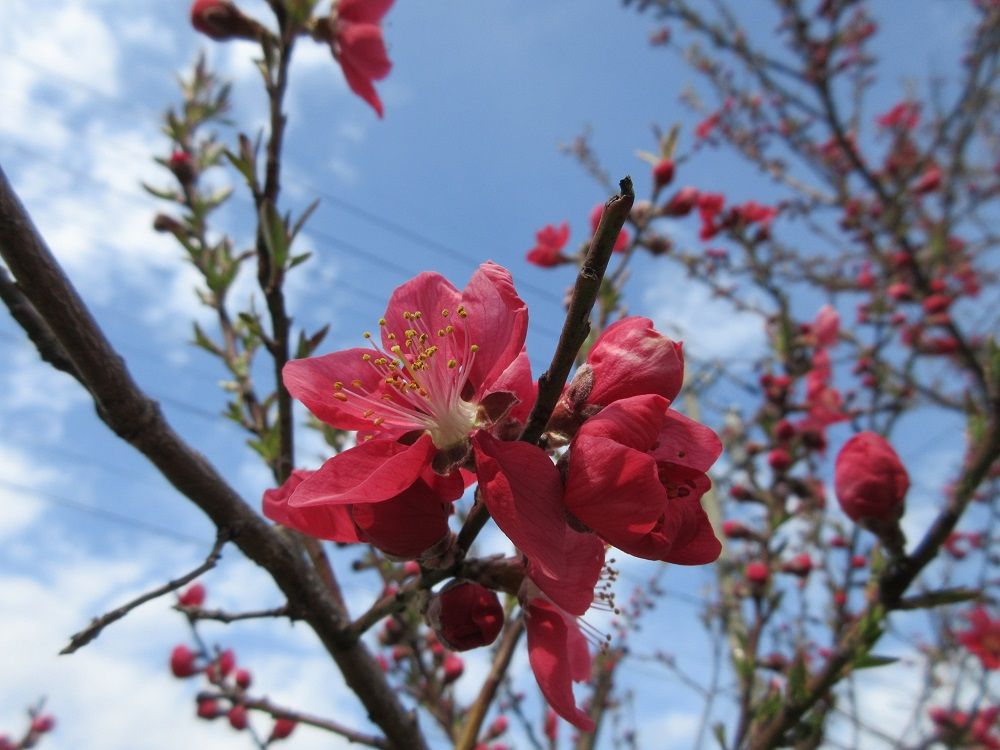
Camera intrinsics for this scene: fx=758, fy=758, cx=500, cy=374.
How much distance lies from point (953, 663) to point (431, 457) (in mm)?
4395

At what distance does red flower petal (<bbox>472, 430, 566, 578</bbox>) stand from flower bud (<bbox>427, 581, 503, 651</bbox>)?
20 centimetres

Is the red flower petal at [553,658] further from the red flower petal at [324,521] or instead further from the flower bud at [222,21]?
the flower bud at [222,21]

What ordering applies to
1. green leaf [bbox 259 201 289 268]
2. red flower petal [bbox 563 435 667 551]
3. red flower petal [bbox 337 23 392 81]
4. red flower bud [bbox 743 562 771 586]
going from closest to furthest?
1. red flower petal [bbox 563 435 667 551]
2. green leaf [bbox 259 201 289 268]
3. red flower petal [bbox 337 23 392 81]
4. red flower bud [bbox 743 562 771 586]

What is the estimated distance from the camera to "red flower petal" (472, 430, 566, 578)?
2.40 ft

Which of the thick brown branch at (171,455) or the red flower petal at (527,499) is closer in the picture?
the red flower petal at (527,499)

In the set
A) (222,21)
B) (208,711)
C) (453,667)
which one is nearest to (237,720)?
(208,711)

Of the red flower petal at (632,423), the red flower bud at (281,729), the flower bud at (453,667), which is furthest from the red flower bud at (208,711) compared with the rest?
the red flower petal at (632,423)

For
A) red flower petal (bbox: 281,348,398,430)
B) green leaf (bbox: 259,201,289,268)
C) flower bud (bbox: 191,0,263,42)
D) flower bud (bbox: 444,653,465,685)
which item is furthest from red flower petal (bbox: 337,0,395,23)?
flower bud (bbox: 444,653,465,685)

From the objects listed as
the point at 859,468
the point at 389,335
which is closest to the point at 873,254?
the point at 859,468

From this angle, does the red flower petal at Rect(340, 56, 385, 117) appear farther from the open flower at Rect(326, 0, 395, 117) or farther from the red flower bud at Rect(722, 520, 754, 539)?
the red flower bud at Rect(722, 520, 754, 539)

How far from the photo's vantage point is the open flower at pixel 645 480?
28.6 inches

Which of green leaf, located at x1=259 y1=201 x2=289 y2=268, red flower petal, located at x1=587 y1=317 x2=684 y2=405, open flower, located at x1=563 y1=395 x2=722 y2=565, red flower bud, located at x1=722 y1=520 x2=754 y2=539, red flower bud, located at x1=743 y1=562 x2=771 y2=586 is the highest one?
red flower bud, located at x1=722 y1=520 x2=754 y2=539

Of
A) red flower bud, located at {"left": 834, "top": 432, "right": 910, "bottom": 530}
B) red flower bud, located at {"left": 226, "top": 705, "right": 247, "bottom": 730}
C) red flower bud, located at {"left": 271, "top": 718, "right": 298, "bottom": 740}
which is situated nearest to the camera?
red flower bud, located at {"left": 834, "top": 432, "right": 910, "bottom": 530}

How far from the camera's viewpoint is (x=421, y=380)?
99 centimetres
